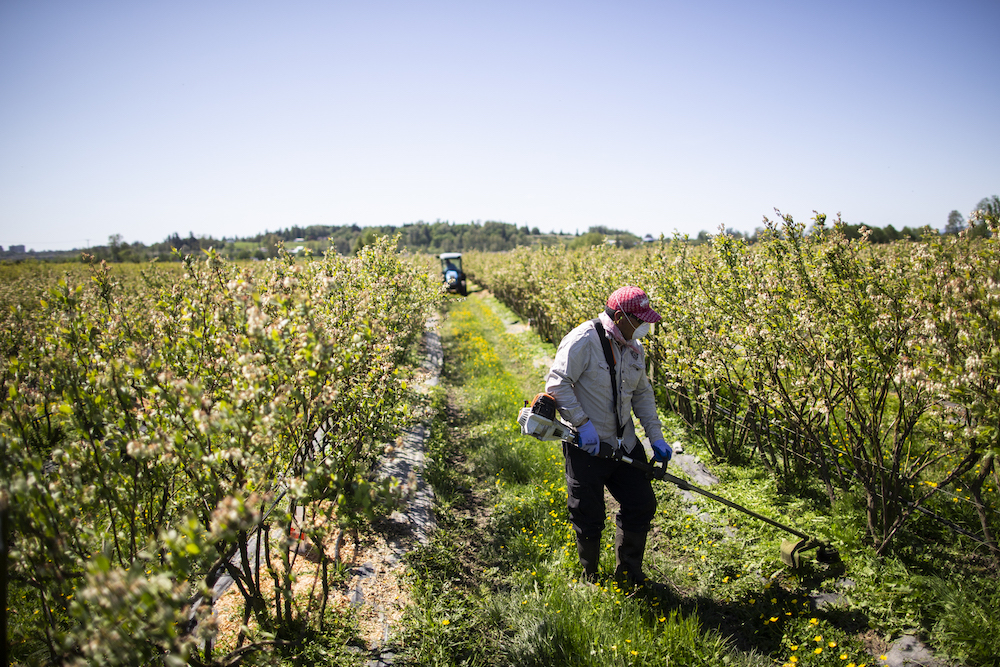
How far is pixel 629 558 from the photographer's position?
3.87 m

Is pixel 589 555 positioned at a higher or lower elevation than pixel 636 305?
lower

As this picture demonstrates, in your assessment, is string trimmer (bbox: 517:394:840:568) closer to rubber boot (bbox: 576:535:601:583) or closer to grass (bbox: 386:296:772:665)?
rubber boot (bbox: 576:535:601:583)

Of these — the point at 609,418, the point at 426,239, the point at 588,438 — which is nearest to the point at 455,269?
the point at 609,418

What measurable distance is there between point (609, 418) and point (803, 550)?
1837 millimetres

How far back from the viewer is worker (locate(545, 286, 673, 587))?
12.1ft

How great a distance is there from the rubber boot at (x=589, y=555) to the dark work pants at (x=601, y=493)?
59 mm

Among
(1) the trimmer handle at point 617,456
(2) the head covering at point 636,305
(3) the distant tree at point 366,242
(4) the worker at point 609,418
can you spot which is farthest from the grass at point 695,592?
(3) the distant tree at point 366,242

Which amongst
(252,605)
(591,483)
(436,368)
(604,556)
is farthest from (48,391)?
(436,368)

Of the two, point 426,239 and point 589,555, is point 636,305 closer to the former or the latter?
point 589,555

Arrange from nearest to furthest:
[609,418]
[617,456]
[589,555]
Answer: [617,456], [609,418], [589,555]

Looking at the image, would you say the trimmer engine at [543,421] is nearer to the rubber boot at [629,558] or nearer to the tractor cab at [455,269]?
the rubber boot at [629,558]

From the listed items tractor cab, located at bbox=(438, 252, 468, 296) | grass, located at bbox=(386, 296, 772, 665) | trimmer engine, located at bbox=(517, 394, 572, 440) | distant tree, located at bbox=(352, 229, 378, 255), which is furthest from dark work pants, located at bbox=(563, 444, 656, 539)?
tractor cab, located at bbox=(438, 252, 468, 296)

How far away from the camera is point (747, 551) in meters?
4.26

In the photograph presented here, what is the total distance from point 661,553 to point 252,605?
129 inches
